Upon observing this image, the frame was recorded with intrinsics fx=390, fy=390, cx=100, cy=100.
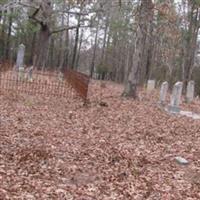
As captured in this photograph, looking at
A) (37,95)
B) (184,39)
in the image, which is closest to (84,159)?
(37,95)

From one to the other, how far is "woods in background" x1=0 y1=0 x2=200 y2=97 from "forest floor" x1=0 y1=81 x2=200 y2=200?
2.56 m

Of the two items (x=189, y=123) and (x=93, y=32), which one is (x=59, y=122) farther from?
(x=93, y=32)

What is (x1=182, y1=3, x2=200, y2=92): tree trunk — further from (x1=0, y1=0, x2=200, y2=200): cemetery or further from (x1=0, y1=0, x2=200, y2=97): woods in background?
(x1=0, y1=0, x2=200, y2=200): cemetery

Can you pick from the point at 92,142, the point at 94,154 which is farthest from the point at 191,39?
the point at 94,154

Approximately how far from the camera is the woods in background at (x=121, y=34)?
47.1 ft

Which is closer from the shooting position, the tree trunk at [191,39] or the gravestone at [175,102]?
the gravestone at [175,102]

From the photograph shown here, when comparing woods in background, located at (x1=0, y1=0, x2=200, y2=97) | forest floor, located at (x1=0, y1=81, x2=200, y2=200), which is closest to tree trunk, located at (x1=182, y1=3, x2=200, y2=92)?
woods in background, located at (x1=0, y1=0, x2=200, y2=97)

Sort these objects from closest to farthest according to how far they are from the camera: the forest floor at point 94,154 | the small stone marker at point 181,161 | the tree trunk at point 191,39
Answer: the forest floor at point 94,154, the small stone marker at point 181,161, the tree trunk at point 191,39

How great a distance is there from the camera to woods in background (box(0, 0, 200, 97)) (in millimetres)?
14367

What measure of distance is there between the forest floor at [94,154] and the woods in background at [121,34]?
256cm

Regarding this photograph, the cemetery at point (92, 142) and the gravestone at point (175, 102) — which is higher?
the gravestone at point (175, 102)

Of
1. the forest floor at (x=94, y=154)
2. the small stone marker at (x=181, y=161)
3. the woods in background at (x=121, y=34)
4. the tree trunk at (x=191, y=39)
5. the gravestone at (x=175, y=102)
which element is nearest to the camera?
the forest floor at (x=94, y=154)

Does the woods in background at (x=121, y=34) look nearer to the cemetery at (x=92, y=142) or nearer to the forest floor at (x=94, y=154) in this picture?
the cemetery at (x=92, y=142)

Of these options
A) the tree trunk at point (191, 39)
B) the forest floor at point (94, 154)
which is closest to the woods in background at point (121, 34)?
the tree trunk at point (191, 39)
